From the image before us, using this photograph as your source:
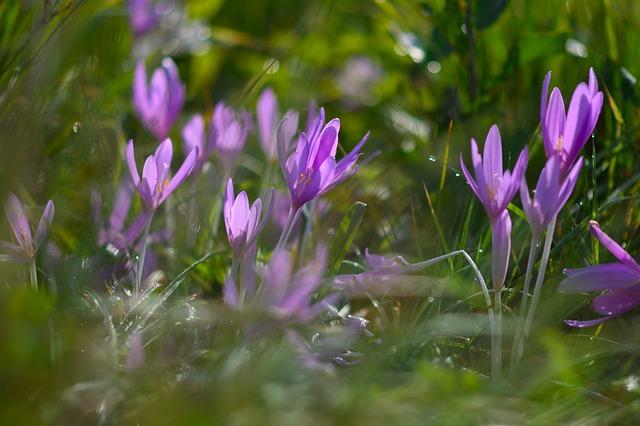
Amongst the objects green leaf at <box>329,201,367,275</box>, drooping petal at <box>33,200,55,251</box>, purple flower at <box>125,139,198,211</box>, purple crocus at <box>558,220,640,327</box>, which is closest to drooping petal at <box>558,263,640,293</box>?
purple crocus at <box>558,220,640,327</box>

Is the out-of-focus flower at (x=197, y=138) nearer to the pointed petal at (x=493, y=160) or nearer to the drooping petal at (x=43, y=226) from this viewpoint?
the drooping petal at (x=43, y=226)

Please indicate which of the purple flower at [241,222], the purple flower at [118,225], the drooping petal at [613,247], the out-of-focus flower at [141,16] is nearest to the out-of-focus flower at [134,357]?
the purple flower at [241,222]

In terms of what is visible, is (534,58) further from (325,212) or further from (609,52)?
(325,212)

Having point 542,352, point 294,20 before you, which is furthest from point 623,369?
point 294,20

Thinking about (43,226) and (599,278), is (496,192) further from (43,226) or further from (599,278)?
(43,226)

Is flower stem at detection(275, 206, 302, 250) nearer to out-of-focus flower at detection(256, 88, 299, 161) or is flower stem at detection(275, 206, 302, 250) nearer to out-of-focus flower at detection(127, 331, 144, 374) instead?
out-of-focus flower at detection(127, 331, 144, 374)

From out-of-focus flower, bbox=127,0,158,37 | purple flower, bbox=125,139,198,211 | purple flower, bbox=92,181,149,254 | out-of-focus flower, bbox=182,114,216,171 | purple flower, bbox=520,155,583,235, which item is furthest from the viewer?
out-of-focus flower, bbox=127,0,158,37
